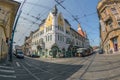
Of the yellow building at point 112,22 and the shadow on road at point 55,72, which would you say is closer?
the shadow on road at point 55,72

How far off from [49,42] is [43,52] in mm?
5957

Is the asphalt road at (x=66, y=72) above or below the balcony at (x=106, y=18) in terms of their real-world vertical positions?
below

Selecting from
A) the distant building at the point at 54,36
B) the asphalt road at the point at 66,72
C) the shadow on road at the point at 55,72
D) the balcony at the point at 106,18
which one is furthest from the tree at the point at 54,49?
the asphalt road at the point at 66,72

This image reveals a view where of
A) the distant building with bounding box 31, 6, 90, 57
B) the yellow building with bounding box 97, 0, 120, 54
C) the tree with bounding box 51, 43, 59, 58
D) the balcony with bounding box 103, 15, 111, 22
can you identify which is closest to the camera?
the yellow building with bounding box 97, 0, 120, 54

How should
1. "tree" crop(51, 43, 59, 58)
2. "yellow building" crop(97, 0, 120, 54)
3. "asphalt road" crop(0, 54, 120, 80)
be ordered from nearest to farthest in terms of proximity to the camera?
"asphalt road" crop(0, 54, 120, 80), "yellow building" crop(97, 0, 120, 54), "tree" crop(51, 43, 59, 58)

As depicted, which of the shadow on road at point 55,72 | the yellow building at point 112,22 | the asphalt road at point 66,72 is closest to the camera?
the asphalt road at point 66,72

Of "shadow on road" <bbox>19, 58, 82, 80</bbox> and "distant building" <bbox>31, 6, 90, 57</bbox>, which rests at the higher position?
"distant building" <bbox>31, 6, 90, 57</bbox>

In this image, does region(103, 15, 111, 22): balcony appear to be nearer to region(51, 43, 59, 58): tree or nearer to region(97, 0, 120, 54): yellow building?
region(97, 0, 120, 54): yellow building

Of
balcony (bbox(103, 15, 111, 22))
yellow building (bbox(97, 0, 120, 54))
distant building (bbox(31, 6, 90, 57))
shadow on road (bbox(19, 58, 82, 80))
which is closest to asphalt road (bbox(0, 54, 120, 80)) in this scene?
shadow on road (bbox(19, 58, 82, 80))

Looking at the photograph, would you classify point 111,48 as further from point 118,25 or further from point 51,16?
point 51,16

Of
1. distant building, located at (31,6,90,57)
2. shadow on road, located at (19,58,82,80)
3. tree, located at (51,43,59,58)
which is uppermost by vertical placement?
distant building, located at (31,6,90,57)

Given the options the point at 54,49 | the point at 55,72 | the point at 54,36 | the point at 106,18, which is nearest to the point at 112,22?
the point at 106,18

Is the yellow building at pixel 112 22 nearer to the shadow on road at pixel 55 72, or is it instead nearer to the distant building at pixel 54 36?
the distant building at pixel 54 36

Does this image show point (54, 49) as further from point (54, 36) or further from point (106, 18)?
point (106, 18)
